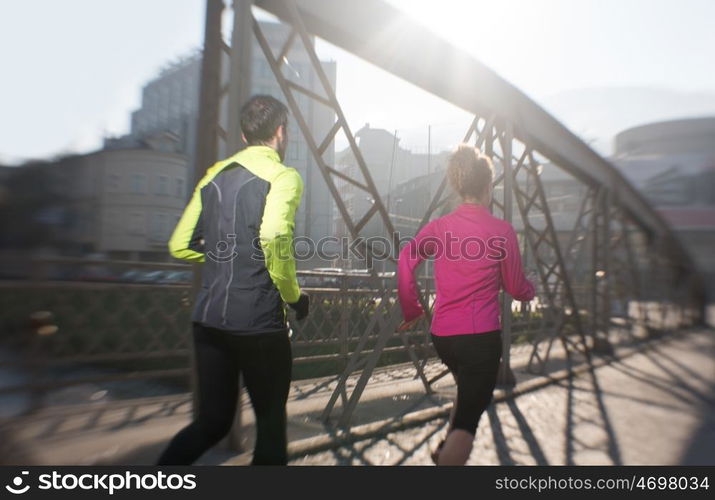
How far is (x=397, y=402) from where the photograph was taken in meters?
4.97

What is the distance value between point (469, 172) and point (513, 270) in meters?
0.53

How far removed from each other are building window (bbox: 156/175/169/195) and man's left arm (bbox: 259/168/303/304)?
11.7 ft

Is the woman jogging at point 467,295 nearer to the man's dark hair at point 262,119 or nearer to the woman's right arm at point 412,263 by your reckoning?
the woman's right arm at point 412,263

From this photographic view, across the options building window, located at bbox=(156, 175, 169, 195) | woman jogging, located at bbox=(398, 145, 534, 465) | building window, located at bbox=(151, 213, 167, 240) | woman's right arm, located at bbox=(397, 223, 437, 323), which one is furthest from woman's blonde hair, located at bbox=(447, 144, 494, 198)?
building window, located at bbox=(151, 213, 167, 240)

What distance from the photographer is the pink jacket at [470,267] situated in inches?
91.2

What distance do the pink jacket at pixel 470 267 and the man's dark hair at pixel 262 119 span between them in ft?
2.76

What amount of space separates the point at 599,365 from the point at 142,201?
678cm

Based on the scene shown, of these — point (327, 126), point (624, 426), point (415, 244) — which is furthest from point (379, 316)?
point (624, 426)

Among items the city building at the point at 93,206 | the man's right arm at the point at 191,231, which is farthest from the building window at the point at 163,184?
the man's right arm at the point at 191,231

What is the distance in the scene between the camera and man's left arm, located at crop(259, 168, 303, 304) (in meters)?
1.89

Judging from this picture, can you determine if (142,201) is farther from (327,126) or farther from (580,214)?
(580,214)

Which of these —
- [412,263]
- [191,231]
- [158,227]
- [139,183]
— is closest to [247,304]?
[191,231]

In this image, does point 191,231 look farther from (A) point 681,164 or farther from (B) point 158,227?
(A) point 681,164

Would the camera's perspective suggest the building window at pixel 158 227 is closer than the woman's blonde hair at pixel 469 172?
No
